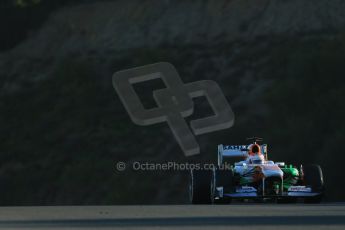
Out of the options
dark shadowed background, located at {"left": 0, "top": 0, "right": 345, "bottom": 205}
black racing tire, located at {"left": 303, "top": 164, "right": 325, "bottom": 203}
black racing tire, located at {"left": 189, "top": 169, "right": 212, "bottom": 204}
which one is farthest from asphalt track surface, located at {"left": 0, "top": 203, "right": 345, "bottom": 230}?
dark shadowed background, located at {"left": 0, "top": 0, "right": 345, "bottom": 205}

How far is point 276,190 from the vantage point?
24.3m

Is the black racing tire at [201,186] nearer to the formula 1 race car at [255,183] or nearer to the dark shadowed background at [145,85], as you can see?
the formula 1 race car at [255,183]

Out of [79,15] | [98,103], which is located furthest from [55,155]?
[79,15]

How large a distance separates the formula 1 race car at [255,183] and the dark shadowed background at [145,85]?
11.1 meters

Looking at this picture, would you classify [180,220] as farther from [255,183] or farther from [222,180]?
[255,183]

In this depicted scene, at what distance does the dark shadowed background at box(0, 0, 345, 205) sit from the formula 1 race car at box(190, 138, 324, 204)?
438 inches

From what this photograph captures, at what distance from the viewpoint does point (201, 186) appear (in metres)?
24.3

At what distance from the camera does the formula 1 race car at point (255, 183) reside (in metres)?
24.3

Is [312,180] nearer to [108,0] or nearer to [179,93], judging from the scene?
[179,93]

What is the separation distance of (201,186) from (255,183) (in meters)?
1.23

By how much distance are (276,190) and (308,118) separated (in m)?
19.2

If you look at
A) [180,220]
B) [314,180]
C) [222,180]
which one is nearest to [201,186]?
[222,180]

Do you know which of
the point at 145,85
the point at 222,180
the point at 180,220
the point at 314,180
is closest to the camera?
the point at 180,220

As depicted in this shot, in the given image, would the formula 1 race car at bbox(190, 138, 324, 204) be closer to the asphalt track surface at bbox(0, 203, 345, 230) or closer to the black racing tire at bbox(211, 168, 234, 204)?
the black racing tire at bbox(211, 168, 234, 204)
